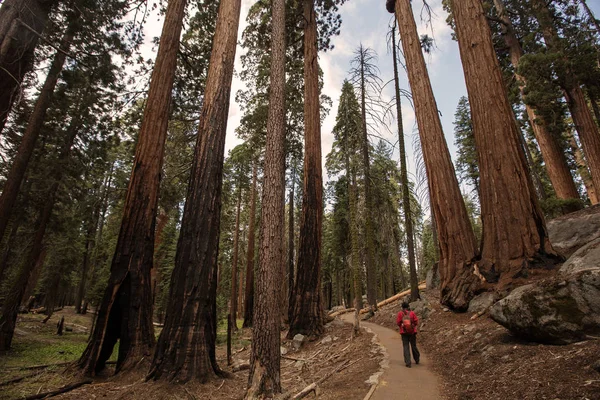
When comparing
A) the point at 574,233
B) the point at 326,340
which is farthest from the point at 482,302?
the point at 326,340

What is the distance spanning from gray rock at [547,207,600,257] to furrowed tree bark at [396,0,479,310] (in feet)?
6.83

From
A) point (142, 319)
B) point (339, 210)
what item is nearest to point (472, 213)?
point (339, 210)

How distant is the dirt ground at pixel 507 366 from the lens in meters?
2.79

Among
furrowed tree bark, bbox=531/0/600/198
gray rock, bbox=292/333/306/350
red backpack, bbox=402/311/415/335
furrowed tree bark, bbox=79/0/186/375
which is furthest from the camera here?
furrowed tree bark, bbox=531/0/600/198

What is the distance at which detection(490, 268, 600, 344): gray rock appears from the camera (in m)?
3.45

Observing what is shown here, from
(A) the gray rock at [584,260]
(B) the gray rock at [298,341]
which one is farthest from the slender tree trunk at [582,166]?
(B) the gray rock at [298,341]

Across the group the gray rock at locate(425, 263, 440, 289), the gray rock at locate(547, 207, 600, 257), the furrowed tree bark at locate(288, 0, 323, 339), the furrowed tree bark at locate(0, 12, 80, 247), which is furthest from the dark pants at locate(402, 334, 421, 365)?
the furrowed tree bark at locate(0, 12, 80, 247)

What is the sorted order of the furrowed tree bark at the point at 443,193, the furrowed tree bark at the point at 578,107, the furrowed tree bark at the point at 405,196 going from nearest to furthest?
the furrowed tree bark at the point at 443,193 → the furrowed tree bark at the point at 578,107 → the furrowed tree bark at the point at 405,196

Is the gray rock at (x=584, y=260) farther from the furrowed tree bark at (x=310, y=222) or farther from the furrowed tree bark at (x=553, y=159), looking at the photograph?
the furrowed tree bark at (x=553, y=159)

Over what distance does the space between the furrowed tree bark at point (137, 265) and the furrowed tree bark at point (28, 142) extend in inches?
182

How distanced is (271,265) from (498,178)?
→ 225 inches

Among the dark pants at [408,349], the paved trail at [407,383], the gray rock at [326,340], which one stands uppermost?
the dark pants at [408,349]

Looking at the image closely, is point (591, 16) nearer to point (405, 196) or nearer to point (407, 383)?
point (405, 196)

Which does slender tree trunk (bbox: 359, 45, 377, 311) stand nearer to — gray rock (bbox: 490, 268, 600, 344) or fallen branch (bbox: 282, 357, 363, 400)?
fallen branch (bbox: 282, 357, 363, 400)
